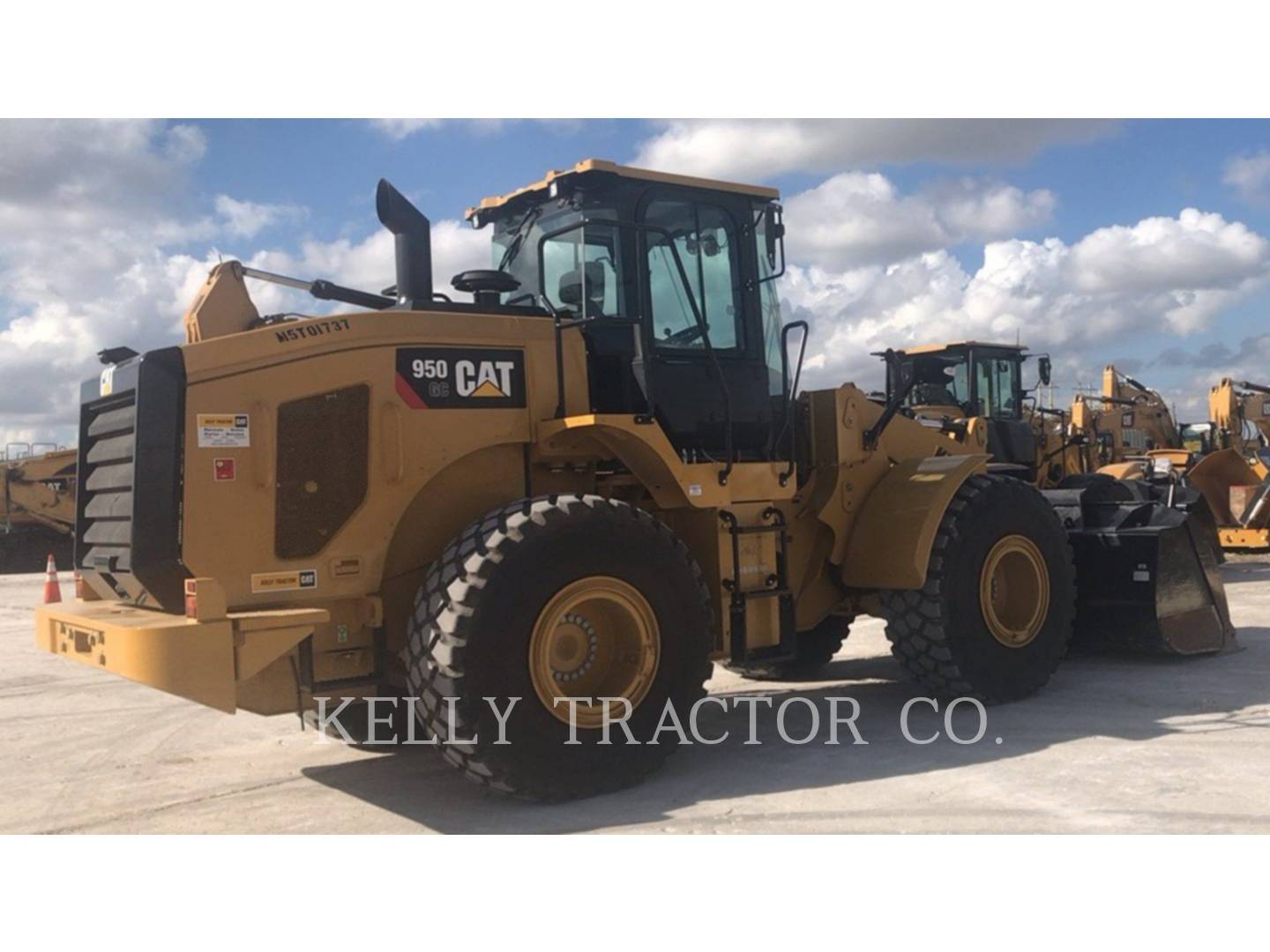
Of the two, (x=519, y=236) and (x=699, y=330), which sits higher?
(x=519, y=236)

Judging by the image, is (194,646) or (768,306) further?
(768,306)

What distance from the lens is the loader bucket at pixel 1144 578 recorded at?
8094 mm

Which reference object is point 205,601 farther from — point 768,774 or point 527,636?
point 768,774

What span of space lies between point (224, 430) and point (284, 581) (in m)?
0.71

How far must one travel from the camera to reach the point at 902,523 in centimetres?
685

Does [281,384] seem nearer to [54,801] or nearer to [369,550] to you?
[369,550]

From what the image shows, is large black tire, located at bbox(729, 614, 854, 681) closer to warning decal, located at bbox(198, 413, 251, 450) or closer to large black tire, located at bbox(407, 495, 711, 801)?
large black tire, located at bbox(407, 495, 711, 801)

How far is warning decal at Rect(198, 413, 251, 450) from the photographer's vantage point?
195 inches

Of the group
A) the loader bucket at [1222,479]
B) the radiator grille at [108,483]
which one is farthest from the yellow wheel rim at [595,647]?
the loader bucket at [1222,479]

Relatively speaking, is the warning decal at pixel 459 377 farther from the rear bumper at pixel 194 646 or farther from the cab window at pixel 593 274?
the rear bumper at pixel 194 646

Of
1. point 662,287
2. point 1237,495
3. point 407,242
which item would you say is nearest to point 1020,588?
point 662,287

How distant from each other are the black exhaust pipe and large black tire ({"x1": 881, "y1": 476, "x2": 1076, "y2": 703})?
10.8 ft

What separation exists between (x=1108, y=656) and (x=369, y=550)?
5.77 meters

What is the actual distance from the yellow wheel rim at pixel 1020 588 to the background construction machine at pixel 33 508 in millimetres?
19772
